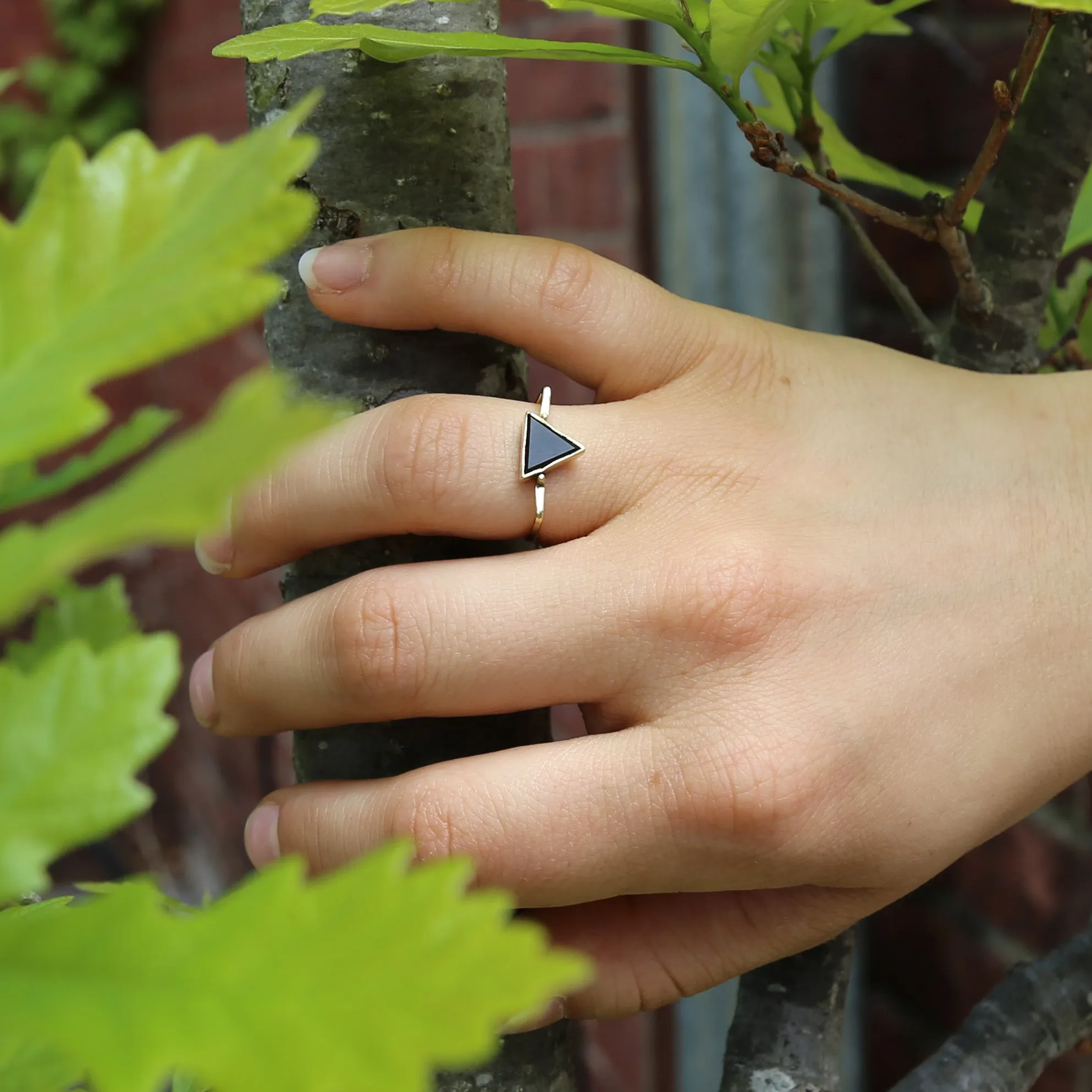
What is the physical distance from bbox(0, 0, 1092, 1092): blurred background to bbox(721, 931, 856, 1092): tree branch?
478mm

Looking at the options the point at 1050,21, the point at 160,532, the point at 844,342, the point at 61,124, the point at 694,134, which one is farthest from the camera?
the point at 61,124

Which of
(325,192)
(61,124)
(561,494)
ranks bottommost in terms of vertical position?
(561,494)

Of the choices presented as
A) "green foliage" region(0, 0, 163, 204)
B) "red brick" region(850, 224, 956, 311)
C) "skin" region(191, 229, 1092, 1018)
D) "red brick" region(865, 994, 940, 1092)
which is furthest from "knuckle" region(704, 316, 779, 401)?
"green foliage" region(0, 0, 163, 204)

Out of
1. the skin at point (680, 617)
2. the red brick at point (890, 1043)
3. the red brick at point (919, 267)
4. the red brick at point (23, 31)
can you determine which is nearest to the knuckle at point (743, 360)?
the skin at point (680, 617)

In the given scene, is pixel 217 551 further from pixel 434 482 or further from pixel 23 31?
pixel 23 31

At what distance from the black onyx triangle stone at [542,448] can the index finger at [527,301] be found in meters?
0.04

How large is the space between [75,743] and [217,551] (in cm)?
31

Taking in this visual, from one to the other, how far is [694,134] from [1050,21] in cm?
69

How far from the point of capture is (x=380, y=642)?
353 mm

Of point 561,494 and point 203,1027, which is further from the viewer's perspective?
point 561,494

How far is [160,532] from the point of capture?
70mm

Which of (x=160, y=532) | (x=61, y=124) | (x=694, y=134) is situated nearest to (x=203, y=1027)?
(x=160, y=532)

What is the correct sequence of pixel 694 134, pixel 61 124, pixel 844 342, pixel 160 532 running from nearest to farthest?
pixel 160 532
pixel 844 342
pixel 694 134
pixel 61 124

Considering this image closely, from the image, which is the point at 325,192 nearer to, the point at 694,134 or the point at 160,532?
the point at 160,532
